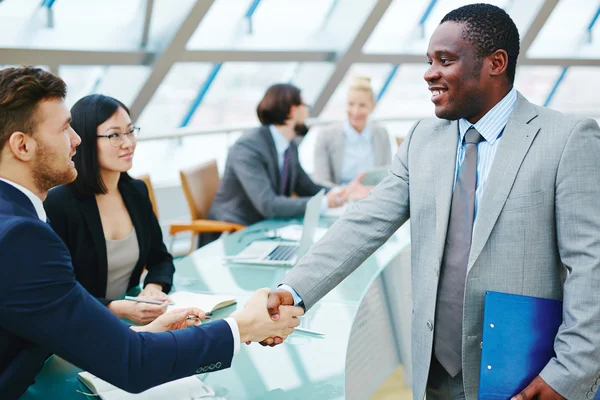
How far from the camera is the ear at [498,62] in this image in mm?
1481

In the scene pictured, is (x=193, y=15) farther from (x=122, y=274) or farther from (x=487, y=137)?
(x=487, y=137)

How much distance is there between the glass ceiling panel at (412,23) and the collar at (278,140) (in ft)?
17.8

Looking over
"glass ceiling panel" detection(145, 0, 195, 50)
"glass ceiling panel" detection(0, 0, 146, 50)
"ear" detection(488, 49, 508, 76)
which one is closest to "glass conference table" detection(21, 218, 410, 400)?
"ear" detection(488, 49, 508, 76)

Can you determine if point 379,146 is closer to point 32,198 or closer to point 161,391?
point 161,391

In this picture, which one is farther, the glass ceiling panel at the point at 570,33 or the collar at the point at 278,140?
the glass ceiling panel at the point at 570,33

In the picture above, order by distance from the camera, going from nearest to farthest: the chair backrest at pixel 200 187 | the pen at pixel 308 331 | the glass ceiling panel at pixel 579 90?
the pen at pixel 308 331, the chair backrest at pixel 200 187, the glass ceiling panel at pixel 579 90

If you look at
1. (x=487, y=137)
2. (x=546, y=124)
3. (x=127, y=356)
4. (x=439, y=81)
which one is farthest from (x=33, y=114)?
(x=546, y=124)

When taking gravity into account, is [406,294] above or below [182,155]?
above

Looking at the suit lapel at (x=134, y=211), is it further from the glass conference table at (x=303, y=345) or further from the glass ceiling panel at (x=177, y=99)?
the glass ceiling panel at (x=177, y=99)

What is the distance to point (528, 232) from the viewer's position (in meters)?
1.42

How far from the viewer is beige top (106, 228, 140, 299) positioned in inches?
98.5

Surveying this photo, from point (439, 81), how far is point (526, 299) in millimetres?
534

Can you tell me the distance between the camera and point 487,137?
1.53m

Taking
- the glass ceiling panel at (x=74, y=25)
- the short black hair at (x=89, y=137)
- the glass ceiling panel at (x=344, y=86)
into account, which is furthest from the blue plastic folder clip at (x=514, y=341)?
the glass ceiling panel at (x=344, y=86)
